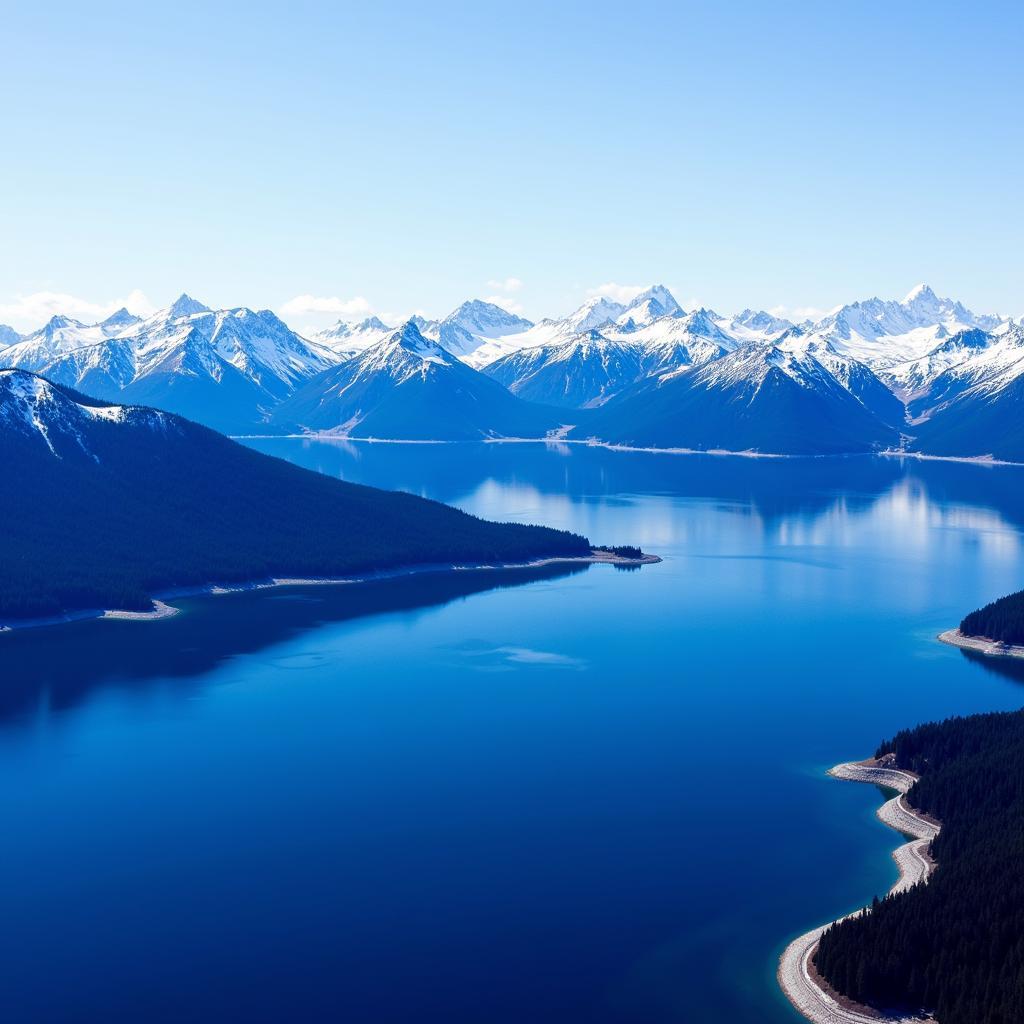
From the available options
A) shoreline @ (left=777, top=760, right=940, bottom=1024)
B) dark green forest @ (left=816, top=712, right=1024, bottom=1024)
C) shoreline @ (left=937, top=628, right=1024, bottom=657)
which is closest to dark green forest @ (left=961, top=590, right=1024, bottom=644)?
shoreline @ (left=937, top=628, right=1024, bottom=657)

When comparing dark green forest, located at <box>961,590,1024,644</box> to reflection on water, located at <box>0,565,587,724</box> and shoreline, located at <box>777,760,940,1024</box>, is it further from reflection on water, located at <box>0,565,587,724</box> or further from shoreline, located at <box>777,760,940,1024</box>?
reflection on water, located at <box>0,565,587,724</box>

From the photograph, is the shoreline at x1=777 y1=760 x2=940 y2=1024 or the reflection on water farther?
the reflection on water

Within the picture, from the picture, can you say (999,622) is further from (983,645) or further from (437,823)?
(437,823)

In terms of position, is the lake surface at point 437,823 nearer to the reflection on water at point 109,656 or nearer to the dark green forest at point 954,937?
the reflection on water at point 109,656

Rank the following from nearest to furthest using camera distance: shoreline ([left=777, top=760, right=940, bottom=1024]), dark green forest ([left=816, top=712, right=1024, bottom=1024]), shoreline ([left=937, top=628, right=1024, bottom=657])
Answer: dark green forest ([left=816, top=712, right=1024, bottom=1024]) < shoreline ([left=777, top=760, right=940, bottom=1024]) < shoreline ([left=937, top=628, right=1024, bottom=657])

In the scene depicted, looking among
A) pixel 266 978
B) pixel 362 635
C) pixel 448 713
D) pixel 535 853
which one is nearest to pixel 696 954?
pixel 535 853

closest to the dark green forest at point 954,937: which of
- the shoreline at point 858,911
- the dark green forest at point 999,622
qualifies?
the shoreline at point 858,911
